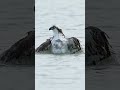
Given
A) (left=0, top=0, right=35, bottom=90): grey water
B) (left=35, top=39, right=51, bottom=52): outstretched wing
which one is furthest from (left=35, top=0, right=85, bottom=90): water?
(left=0, top=0, right=35, bottom=90): grey water

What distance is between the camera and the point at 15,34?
393 cm

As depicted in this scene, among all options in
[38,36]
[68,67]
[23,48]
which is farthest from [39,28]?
[23,48]

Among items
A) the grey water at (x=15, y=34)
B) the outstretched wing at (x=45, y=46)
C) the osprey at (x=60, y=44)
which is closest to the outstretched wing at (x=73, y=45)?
the osprey at (x=60, y=44)

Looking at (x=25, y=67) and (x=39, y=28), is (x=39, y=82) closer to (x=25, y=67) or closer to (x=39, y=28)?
(x=39, y=28)

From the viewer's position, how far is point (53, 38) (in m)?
3.21

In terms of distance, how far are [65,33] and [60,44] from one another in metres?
0.08

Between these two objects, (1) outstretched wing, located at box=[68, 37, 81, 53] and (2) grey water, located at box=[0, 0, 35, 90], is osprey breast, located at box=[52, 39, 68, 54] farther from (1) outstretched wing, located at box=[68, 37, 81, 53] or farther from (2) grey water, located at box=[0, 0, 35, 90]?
(2) grey water, located at box=[0, 0, 35, 90]

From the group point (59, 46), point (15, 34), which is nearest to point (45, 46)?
point (59, 46)

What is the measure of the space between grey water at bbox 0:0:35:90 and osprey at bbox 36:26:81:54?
2.26 ft

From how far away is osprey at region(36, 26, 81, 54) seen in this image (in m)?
3.18

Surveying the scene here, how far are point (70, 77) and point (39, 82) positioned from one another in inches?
8.2

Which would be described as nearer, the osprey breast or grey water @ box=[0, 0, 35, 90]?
the osprey breast

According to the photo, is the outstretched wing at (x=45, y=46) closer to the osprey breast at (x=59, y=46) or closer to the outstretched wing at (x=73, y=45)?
the osprey breast at (x=59, y=46)

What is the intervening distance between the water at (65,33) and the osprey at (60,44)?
0.09 feet
